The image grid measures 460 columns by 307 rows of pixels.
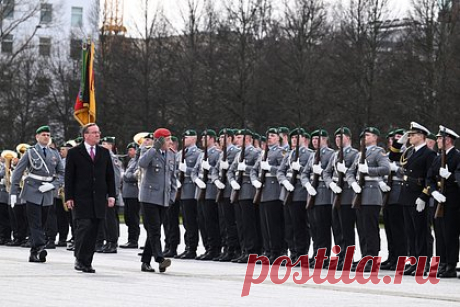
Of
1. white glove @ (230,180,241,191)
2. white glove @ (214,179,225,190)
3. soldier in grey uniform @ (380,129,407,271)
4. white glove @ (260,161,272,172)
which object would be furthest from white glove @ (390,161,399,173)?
white glove @ (214,179,225,190)

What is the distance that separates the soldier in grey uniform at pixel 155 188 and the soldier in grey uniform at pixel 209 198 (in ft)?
10.2

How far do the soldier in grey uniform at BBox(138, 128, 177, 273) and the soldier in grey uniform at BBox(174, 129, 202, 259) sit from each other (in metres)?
3.46

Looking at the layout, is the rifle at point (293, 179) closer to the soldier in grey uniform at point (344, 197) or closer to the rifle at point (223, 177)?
the soldier in grey uniform at point (344, 197)

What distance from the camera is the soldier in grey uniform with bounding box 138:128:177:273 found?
52.4 feet

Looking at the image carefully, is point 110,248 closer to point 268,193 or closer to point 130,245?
point 130,245

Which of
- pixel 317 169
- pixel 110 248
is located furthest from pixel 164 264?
pixel 110 248

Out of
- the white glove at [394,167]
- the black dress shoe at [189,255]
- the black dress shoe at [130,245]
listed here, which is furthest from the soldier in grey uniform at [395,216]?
the black dress shoe at [130,245]

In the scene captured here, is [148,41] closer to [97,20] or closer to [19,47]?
[97,20]

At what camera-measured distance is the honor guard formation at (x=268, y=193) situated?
52.4ft

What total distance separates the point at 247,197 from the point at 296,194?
1.12 metres

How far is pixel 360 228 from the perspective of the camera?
1711cm

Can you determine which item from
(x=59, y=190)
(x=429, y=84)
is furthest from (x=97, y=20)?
(x=59, y=190)

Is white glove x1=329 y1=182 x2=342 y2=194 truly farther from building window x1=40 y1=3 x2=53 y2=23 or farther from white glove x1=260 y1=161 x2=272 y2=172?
building window x1=40 y1=3 x2=53 y2=23

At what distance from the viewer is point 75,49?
191 ft
